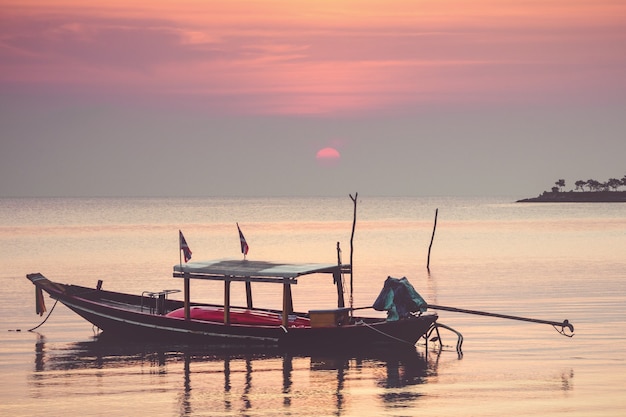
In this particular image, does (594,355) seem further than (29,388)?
Yes

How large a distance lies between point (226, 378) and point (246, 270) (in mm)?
4701

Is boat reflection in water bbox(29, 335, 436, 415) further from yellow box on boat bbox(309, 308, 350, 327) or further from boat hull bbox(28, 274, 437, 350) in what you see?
yellow box on boat bbox(309, 308, 350, 327)

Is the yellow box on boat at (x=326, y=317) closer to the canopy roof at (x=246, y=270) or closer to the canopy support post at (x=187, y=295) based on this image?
the canopy roof at (x=246, y=270)

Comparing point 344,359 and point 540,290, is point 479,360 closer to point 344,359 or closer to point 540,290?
point 344,359

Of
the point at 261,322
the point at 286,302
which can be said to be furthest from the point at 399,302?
the point at 261,322

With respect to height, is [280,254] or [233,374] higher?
[280,254]

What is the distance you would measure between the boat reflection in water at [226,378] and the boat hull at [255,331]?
35 cm

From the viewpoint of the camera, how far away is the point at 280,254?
95.0 meters

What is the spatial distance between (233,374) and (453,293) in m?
25.0

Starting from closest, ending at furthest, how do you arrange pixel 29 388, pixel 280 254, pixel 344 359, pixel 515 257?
pixel 29 388
pixel 344 359
pixel 515 257
pixel 280 254

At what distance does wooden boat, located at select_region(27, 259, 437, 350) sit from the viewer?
32344mm

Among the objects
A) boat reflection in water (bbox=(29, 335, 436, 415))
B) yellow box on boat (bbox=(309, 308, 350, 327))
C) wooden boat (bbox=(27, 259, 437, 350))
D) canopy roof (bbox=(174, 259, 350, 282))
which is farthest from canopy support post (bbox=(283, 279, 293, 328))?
boat reflection in water (bbox=(29, 335, 436, 415))

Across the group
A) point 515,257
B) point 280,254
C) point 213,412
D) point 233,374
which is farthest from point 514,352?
point 280,254

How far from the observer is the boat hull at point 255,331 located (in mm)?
32312
